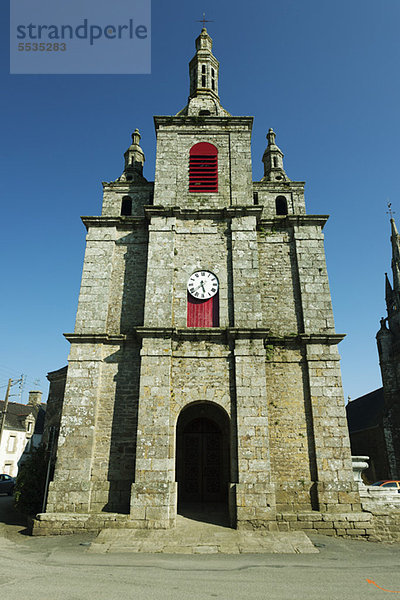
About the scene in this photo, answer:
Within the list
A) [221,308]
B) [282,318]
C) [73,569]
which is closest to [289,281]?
[282,318]

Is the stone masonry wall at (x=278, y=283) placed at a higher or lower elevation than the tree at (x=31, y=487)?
higher

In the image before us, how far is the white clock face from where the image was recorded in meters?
13.3

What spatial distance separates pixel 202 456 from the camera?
13984mm

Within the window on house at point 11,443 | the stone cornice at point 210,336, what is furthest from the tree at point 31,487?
the window on house at point 11,443

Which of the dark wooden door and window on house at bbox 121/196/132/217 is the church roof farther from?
window on house at bbox 121/196/132/217

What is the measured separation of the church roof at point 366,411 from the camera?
32500mm

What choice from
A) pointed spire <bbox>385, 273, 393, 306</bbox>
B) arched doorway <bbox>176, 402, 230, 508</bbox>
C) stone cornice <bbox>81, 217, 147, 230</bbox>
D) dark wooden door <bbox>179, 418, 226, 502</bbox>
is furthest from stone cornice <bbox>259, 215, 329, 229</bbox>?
pointed spire <bbox>385, 273, 393, 306</bbox>

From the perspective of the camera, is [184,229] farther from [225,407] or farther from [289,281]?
[225,407]

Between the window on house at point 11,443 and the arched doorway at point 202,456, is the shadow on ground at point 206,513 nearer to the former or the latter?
the arched doorway at point 202,456

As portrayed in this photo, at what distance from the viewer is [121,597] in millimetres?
5828

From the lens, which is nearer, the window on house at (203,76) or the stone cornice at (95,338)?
the stone cornice at (95,338)

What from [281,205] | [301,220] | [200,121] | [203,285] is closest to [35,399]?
[203,285]

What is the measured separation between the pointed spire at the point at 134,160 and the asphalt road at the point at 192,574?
45.2ft

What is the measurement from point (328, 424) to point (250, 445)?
273cm
